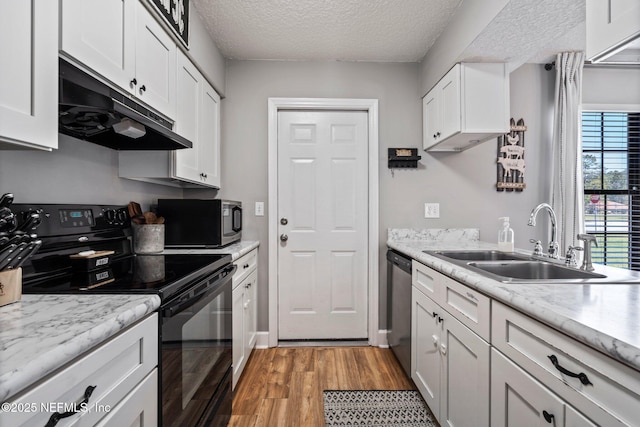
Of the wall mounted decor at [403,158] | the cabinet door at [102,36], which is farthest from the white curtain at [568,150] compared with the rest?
the cabinet door at [102,36]

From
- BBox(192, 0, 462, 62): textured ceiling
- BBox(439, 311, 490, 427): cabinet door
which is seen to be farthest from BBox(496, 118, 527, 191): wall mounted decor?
BBox(439, 311, 490, 427): cabinet door

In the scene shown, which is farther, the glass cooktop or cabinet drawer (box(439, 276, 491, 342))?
cabinet drawer (box(439, 276, 491, 342))

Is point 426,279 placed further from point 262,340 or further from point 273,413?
point 262,340

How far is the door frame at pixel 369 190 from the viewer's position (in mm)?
2676

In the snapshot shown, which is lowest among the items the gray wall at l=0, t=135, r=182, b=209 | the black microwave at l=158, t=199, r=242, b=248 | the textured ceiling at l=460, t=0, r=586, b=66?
the black microwave at l=158, t=199, r=242, b=248

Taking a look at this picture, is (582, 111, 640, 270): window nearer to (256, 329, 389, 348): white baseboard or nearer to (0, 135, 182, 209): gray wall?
(256, 329, 389, 348): white baseboard

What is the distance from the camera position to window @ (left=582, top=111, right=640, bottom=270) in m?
2.76

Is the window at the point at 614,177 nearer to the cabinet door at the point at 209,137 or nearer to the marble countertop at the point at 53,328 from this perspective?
the cabinet door at the point at 209,137

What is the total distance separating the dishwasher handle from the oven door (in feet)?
3.75

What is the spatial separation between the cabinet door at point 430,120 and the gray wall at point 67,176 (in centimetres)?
215

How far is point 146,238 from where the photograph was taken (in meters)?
1.83

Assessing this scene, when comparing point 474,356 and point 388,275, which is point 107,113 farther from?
point 388,275

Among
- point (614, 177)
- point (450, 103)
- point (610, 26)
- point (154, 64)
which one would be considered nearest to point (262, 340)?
point (154, 64)

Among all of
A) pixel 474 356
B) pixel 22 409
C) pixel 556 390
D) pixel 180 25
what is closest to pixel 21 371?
pixel 22 409
